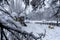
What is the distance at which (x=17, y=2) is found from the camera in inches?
284

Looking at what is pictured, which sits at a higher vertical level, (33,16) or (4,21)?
(4,21)

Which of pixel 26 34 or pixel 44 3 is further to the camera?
pixel 44 3

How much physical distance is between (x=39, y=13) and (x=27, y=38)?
22.6 ft

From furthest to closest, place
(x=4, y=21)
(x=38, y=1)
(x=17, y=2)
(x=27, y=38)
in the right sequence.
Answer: (x=38, y=1) → (x=17, y=2) → (x=27, y=38) → (x=4, y=21)

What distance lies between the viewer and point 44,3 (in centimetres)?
782

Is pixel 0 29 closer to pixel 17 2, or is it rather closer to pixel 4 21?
pixel 4 21

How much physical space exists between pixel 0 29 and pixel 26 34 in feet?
0.57

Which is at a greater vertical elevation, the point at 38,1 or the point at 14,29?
the point at 14,29

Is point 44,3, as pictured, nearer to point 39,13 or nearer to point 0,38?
point 39,13

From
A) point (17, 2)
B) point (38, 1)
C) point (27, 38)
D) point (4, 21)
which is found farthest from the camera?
point (38, 1)

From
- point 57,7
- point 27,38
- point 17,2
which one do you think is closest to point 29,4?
point 17,2

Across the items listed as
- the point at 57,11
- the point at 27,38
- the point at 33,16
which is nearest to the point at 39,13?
the point at 33,16

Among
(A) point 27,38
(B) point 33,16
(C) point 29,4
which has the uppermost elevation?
(A) point 27,38

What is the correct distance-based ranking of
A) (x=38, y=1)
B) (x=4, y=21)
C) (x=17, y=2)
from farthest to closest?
1. (x=38, y=1)
2. (x=17, y=2)
3. (x=4, y=21)
